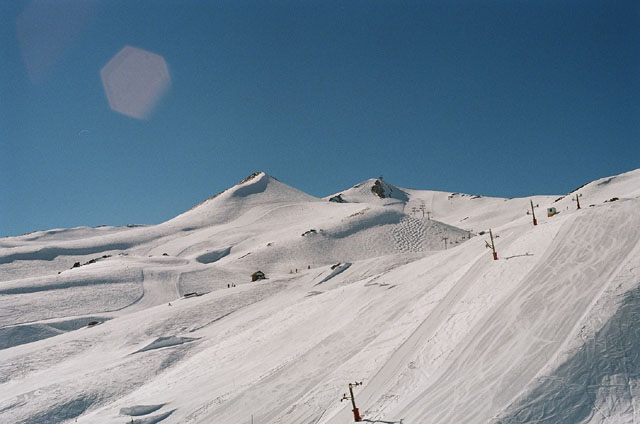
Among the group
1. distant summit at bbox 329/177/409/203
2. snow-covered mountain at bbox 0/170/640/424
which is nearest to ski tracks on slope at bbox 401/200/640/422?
snow-covered mountain at bbox 0/170/640/424

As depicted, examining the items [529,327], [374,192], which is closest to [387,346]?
[529,327]

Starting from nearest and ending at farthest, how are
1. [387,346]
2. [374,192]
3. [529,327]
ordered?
[529,327]
[387,346]
[374,192]

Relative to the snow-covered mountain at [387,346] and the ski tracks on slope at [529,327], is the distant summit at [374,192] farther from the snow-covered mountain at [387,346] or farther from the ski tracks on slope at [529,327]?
the ski tracks on slope at [529,327]

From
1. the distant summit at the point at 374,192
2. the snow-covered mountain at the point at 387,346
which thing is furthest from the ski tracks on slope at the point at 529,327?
the distant summit at the point at 374,192

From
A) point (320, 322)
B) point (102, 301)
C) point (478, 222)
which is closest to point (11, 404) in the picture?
point (320, 322)

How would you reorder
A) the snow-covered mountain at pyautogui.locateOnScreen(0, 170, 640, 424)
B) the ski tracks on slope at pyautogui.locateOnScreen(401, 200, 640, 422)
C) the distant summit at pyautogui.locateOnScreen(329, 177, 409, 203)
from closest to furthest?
the ski tracks on slope at pyautogui.locateOnScreen(401, 200, 640, 422) < the snow-covered mountain at pyautogui.locateOnScreen(0, 170, 640, 424) < the distant summit at pyautogui.locateOnScreen(329, 177, 409, 203)

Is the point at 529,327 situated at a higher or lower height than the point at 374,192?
lower

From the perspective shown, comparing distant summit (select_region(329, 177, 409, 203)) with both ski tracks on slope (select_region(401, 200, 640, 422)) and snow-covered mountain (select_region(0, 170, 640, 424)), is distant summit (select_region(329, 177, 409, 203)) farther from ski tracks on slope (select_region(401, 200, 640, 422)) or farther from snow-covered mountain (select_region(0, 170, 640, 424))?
ski tracks on slope (select_region(401, 200, 640, 422))

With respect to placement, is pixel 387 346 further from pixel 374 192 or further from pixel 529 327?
pixel 374 192

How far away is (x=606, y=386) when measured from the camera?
25.8ft

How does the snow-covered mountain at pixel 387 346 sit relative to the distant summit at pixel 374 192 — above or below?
below

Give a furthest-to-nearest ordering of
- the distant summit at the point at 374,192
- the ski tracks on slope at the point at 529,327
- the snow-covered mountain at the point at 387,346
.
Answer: the distant summit at the point at 374,192
the snow-covered mountain at the point at 387,346
the ski tracks on slope at the point at 529,327

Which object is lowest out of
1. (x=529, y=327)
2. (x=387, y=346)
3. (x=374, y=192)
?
(x=387, y=346)

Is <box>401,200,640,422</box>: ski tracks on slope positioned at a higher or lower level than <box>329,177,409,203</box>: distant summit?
lower
